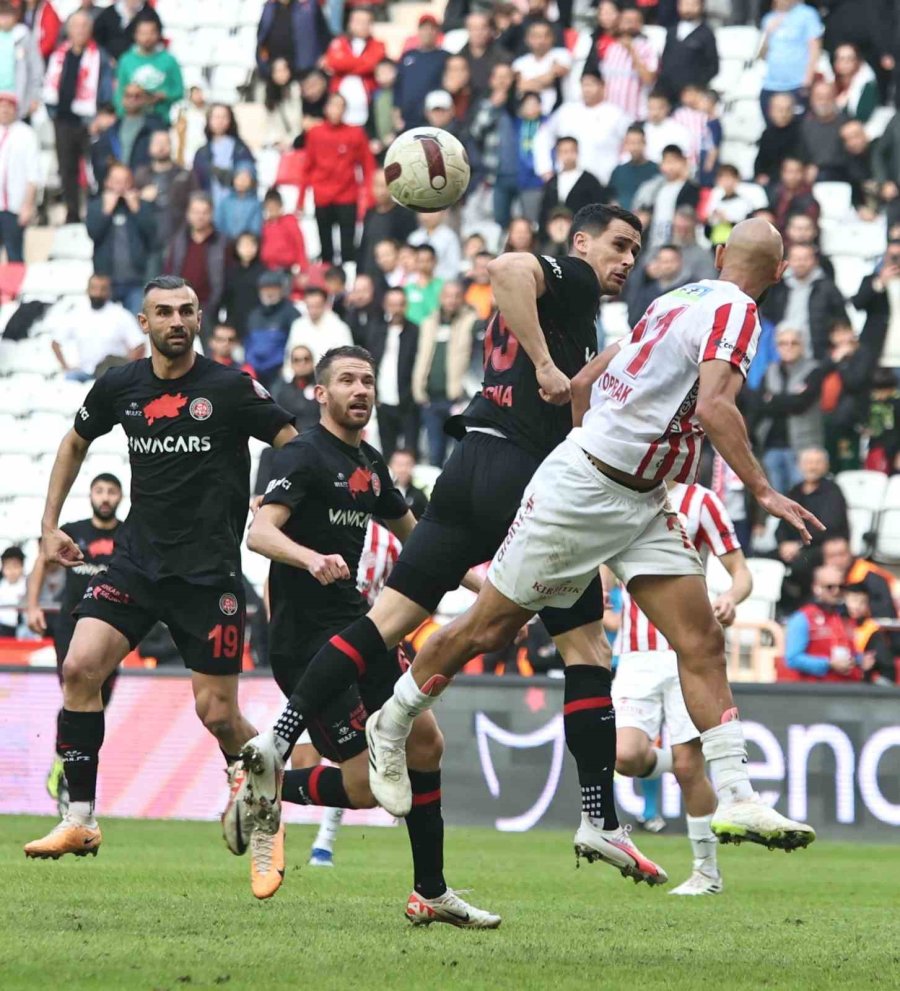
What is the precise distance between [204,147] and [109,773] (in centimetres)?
814

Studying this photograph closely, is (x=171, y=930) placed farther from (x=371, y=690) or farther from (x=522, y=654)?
(x=522, y=654)

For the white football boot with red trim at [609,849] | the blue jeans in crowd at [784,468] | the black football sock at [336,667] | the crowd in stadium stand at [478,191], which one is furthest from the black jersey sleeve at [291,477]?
the blue jeans in crowd at [784,468]

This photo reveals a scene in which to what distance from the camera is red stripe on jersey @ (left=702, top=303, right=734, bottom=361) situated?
7.16 m

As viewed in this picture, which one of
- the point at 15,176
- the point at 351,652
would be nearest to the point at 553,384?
the point at 351,652

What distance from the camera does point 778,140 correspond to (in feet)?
64.0

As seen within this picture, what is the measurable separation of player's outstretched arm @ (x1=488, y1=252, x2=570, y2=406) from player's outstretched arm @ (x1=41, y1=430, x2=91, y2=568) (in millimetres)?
2419

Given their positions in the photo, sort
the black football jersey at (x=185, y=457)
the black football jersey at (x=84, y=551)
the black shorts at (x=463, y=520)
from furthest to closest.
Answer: the black football jersey at (x=84, y=551) → the black football jersey at (x=185, y=457) → the black shorts at (x=463, y=520)

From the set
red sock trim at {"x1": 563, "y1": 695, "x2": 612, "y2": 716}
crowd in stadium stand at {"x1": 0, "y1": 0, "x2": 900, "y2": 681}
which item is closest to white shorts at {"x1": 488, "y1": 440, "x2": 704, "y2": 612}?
red sock trim at {"x1": 563, "y1": 695, "x2": 612, "y2": 716}

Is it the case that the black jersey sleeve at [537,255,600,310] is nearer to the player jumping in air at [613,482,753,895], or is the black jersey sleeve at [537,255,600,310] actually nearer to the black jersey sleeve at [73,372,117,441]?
the black jersey sleeve at [73,372,117,441]

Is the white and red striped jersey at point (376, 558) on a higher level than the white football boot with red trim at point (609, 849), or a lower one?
higher

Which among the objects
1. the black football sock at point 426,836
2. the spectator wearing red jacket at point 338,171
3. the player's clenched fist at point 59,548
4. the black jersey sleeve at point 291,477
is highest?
the spectator wearing red jacket at point 338,171

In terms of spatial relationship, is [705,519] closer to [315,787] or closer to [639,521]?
[315,787]

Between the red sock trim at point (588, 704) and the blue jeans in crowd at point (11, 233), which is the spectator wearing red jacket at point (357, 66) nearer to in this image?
the blue jeans in crowd at point (11, 233)

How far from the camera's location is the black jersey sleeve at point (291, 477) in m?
9.23
